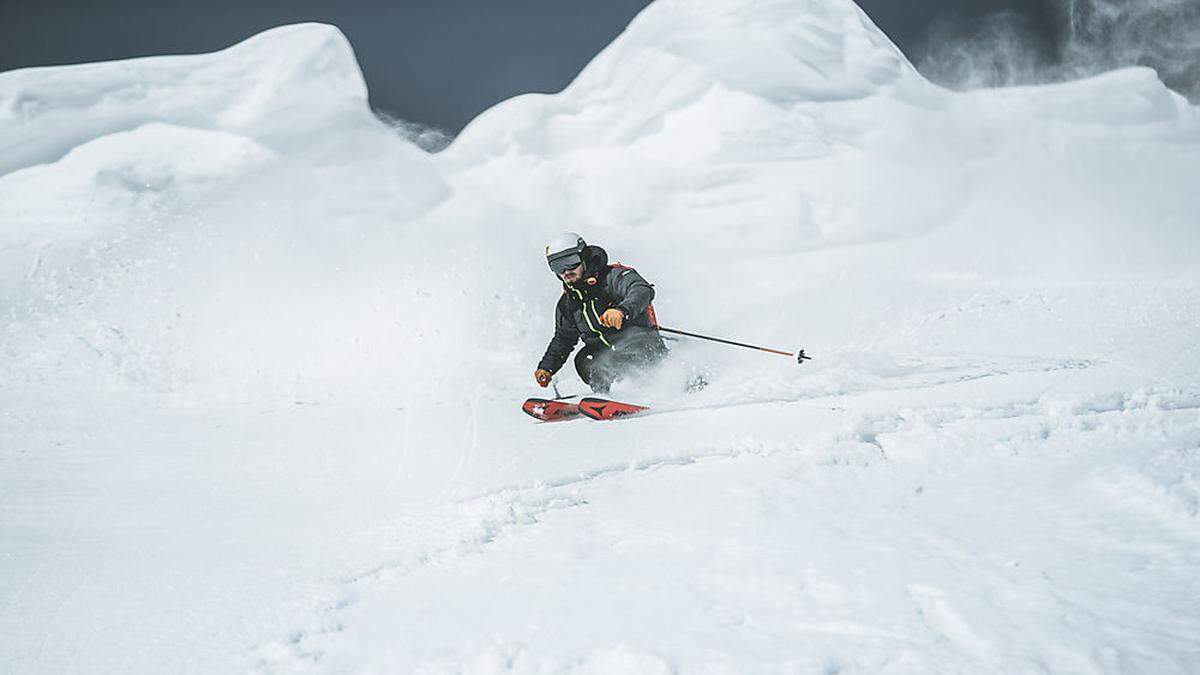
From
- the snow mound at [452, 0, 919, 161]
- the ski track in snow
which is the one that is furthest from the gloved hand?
the snow mound at [452, 0, 919, 161]

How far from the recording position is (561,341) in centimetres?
672

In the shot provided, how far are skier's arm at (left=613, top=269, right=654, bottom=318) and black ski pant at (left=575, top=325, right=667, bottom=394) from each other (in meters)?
0.28

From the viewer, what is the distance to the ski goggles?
6.22 m

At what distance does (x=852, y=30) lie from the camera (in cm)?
1850

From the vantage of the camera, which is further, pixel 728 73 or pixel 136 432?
pixel 728 73

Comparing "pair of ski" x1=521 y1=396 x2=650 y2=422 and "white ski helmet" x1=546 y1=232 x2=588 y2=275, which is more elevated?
"white ski helmet" x1=546 y1=232 x2=588 y2=275

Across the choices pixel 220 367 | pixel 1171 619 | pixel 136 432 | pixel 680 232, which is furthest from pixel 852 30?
pixel 1171 619

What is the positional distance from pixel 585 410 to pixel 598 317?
4.22 ft

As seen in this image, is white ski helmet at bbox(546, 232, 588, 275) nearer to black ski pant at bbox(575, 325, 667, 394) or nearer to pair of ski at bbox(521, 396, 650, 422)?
black ski pant at bbox(575, 325, 667, 394)

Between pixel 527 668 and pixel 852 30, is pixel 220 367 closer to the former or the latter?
pixel 527 668

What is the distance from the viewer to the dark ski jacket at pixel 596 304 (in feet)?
20.6

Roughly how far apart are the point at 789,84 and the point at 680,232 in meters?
4.65

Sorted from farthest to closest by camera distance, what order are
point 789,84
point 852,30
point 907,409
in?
point 852,30, point 789,84, point 907,409

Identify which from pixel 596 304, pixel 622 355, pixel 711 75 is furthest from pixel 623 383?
pixel 711 75
